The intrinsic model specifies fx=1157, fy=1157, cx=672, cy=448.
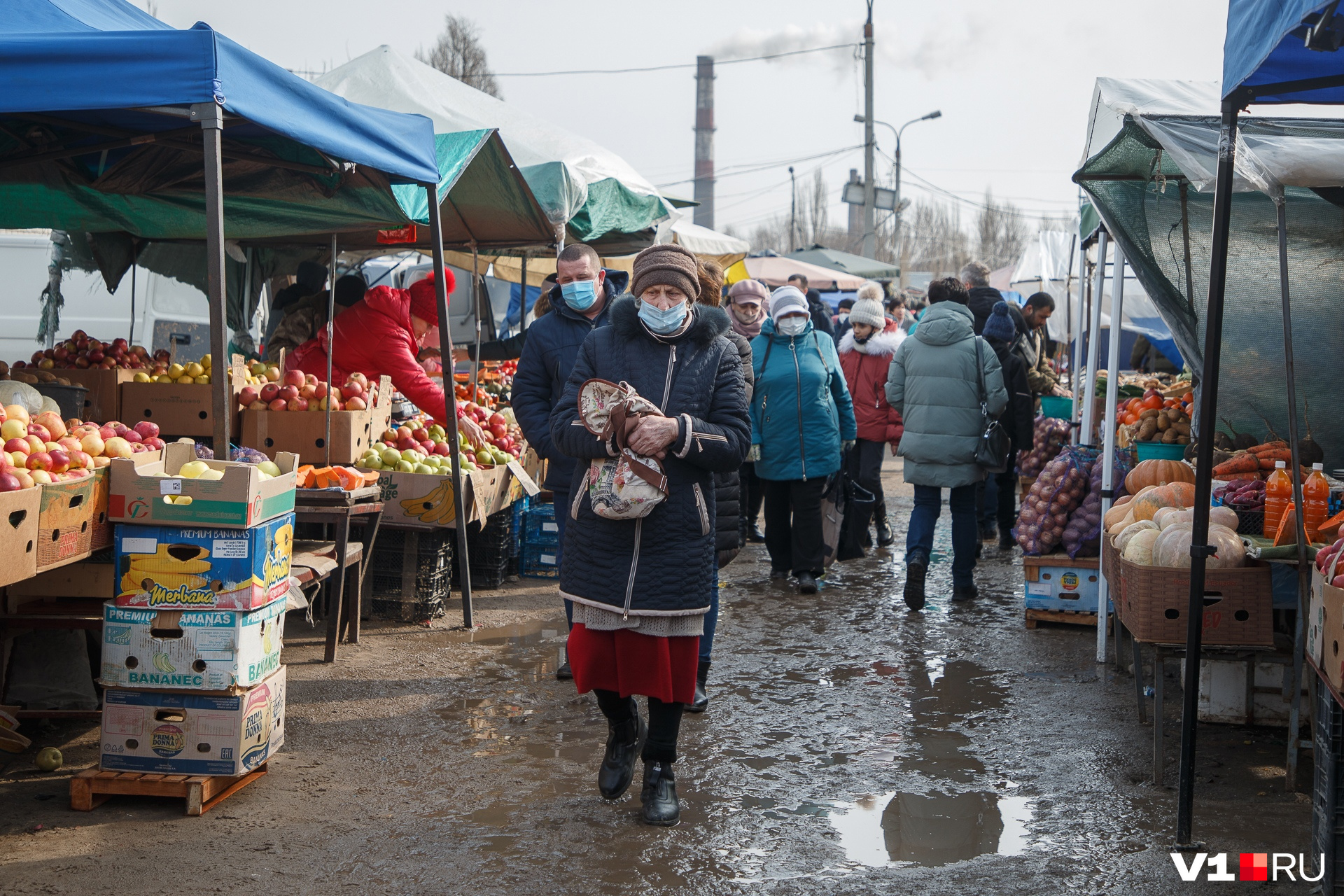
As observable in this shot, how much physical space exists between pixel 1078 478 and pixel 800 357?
1879mm

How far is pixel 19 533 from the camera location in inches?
146

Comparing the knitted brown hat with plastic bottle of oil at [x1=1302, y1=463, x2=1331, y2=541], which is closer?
the knitted brown hat

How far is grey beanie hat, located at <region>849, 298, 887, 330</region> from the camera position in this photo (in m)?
8.99

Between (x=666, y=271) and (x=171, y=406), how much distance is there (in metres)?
4.15

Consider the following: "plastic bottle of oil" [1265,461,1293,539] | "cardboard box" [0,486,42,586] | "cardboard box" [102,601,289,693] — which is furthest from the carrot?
"cardboard box" [0,486,42,586]

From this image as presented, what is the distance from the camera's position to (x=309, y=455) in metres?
6.62

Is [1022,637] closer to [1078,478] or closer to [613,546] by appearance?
[1078,478]

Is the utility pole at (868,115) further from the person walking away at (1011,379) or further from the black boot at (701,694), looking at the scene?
the black boot at (701,694)

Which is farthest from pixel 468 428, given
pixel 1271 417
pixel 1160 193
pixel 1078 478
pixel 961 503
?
pixel 1271 417

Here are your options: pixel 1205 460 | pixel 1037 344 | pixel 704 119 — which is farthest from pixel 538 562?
pixel 704 119

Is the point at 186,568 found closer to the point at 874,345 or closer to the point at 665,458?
→ the point at 665,458

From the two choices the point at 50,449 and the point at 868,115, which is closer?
the point at 50,449

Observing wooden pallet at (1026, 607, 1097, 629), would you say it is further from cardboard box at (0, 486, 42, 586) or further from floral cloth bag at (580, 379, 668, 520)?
cardboard box at (0, 486, 42, 586)

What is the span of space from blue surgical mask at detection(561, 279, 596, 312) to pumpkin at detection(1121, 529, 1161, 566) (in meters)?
2.60
